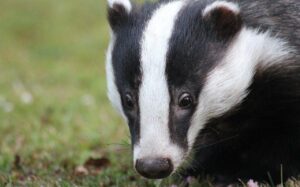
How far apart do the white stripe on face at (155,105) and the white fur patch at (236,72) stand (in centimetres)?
22

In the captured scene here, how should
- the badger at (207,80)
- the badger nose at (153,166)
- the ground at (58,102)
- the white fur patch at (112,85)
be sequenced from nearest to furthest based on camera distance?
the badger nose at (153,166) < the badger at (207,80) < the white fur patch at (112,85) < the ground at (58,102)

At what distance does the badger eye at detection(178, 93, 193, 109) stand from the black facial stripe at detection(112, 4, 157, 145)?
22 centimetres

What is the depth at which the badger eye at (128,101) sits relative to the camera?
A: 12.7 ft

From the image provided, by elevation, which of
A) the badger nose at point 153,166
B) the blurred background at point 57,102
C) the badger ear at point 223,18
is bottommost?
the blurred background at point 57,102

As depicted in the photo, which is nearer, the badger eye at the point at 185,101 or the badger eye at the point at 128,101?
the badger eye at the point at 185,101

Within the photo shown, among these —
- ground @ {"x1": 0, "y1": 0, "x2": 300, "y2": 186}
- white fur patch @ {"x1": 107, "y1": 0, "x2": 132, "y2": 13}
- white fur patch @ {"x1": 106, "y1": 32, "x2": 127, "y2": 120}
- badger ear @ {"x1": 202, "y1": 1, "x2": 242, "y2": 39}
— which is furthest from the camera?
ground @ {"x1": 0, "y1": 0, "x2": 300, "y2": 186}

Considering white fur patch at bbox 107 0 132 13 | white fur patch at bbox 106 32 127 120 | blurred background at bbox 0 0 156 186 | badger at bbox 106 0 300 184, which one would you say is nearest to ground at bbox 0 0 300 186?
blurred background at bbox 0 0 156 186

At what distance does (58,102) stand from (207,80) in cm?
402

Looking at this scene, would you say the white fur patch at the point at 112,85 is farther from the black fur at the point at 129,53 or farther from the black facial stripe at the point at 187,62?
the black facial stripe at the point at 187,62

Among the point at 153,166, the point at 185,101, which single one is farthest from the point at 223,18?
the point at 153,166

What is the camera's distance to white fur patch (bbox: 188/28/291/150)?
386 cm

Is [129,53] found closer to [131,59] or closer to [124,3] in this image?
[131,59]

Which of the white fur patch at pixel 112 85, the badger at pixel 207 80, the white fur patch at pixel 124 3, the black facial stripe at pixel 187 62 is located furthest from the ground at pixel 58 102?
the white fur patch at pixel 124 3

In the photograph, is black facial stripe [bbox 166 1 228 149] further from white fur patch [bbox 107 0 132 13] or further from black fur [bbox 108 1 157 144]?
white fur patch [bbox 107 0 132 13]
